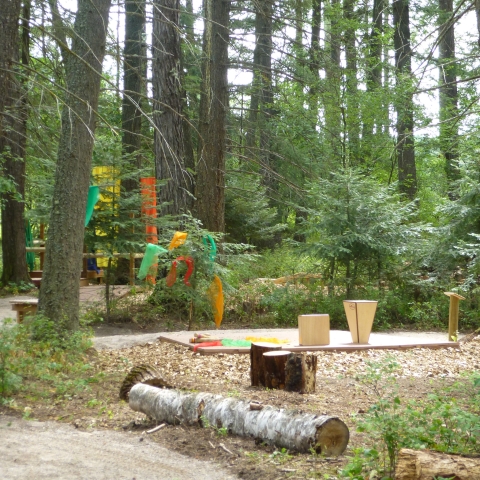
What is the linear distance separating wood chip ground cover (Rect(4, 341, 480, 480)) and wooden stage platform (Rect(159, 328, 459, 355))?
0.44ft

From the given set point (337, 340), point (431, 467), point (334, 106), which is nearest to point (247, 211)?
point (334, 106)

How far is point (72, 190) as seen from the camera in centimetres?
867

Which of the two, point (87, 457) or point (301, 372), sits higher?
point (301, 372)

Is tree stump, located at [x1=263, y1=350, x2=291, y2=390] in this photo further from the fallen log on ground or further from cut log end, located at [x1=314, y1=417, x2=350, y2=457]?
the fallen log on ground

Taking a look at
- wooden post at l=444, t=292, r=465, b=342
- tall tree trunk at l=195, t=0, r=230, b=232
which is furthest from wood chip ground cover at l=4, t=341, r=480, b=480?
tall tree trunk at l=195, t=0, r=230, b=232

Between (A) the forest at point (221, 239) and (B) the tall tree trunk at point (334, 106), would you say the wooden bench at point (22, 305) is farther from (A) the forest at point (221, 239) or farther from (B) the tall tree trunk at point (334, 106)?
(B) the tall tree trunk at point (334, 106)

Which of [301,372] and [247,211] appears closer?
[301,372]

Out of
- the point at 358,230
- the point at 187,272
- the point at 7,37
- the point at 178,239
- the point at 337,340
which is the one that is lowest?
the point at 337,340

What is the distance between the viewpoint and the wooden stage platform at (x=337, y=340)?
9.67 m

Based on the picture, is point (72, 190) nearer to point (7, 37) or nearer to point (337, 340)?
point (7, 37)

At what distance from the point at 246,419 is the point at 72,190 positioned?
4337 mm

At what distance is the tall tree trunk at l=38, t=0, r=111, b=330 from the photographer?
8.59 meters

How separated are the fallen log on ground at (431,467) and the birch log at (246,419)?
94cm

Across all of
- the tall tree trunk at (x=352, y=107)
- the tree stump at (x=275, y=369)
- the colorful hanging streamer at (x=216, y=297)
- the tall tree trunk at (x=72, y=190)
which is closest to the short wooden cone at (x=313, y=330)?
the colorful hanging streamer at (x=216, y=297)
